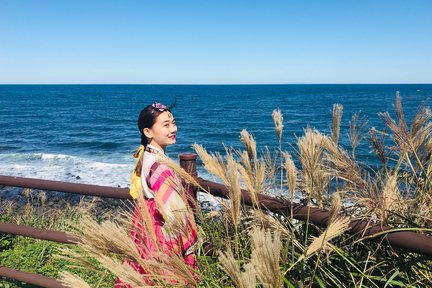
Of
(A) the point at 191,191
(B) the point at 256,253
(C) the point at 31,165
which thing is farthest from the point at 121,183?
(B) the point at 256,253

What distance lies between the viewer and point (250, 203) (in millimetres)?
1931

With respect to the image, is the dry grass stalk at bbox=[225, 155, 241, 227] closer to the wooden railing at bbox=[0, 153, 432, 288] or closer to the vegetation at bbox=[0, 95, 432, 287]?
the vegetation at bbox=[0, 95, 432, 287]

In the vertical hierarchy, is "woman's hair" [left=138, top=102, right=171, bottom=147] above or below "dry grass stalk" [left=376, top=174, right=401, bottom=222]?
above

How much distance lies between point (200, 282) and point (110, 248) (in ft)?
1.45

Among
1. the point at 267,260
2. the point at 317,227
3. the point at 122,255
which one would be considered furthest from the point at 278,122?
the point at 267,260

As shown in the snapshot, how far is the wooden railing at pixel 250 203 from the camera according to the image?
1391mm

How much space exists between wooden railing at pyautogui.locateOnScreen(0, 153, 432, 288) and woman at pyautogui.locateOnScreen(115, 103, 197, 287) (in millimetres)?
225

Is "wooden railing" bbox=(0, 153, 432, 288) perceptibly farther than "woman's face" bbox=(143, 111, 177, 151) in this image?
No

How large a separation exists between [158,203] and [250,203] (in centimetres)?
51

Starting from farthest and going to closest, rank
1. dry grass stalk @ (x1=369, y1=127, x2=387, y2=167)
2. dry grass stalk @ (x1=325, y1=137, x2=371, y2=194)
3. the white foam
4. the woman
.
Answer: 1. the white foam
2. dry grass stalk @ (x1=369, y1=127, x2=387, y2=167)
3. dry grass stalk @ (x1=325, y1=137, x2=371, y2=194)
4. the woman

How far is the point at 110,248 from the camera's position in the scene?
1.36 meters

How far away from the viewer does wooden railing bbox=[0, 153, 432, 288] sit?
1.39 m

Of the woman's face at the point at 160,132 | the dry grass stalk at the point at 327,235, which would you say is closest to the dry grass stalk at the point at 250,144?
the woman's face at the point at 160,132

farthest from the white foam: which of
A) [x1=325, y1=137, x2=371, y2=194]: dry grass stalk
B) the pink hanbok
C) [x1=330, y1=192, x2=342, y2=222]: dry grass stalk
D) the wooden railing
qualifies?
[x1=330, y1=192, x2=342, y2=222]: dry grass stalk
